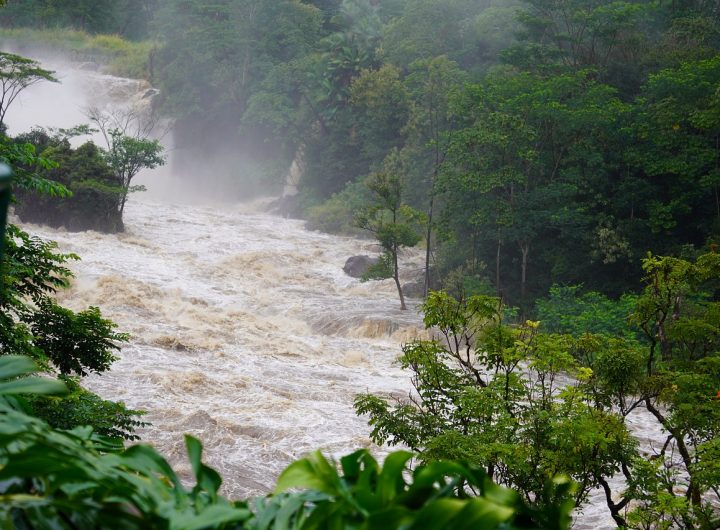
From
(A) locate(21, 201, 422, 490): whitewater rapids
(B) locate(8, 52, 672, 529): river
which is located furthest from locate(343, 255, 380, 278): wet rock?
(A) locate(21, 201, 422, 490): whitewater rapids

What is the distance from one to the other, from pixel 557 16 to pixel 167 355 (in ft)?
75.8

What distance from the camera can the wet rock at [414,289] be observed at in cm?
2186

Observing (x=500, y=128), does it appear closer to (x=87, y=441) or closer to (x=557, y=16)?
(x=557, y=16)

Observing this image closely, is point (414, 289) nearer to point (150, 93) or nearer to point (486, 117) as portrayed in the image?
point (486, 117)

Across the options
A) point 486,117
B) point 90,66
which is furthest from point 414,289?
point 90,66

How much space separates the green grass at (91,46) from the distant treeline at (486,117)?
10.5 feet

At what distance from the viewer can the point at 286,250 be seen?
2561 cm

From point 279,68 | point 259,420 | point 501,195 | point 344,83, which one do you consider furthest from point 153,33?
point 259,420

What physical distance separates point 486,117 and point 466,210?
8.83ft

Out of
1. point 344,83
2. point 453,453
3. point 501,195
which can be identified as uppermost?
point 344,83

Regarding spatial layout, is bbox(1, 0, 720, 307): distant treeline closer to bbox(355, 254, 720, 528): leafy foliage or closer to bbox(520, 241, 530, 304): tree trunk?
bbox(520, 241, 530, 304): tree trunk

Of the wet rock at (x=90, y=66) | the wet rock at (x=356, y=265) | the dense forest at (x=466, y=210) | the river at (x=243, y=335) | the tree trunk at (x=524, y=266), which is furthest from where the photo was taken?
the wet rock at (x=90, y=66)

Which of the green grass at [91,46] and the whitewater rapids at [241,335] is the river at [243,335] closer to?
the whitewater rapids at [241,335]

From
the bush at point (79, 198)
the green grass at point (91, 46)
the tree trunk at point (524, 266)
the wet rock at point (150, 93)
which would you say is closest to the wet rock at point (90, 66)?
the green grass at point (91, 46)
